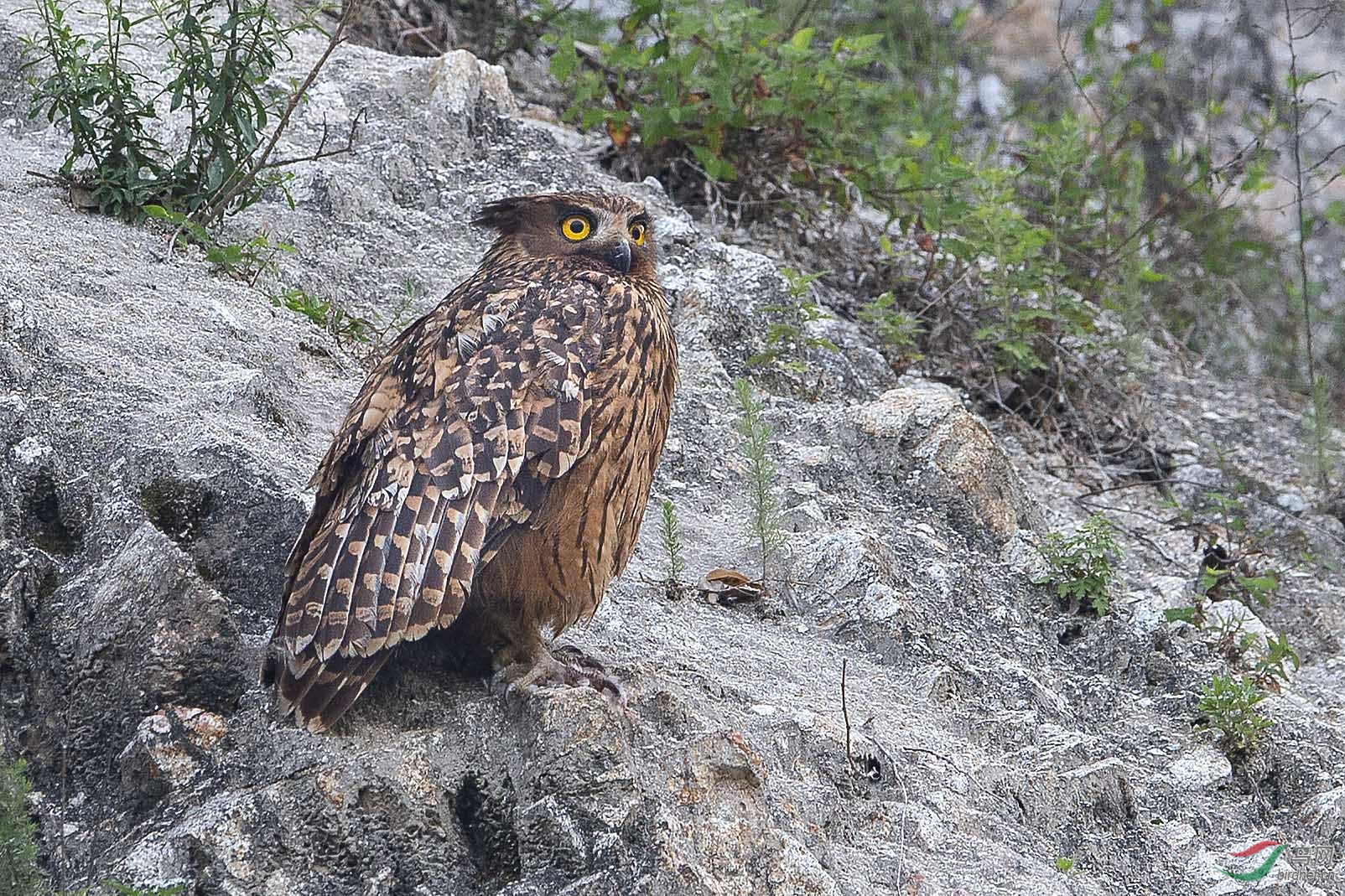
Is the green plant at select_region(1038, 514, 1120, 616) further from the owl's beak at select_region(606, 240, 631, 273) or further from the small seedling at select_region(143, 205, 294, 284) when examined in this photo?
the small seedling at select_region(143, 205, 294, 284)

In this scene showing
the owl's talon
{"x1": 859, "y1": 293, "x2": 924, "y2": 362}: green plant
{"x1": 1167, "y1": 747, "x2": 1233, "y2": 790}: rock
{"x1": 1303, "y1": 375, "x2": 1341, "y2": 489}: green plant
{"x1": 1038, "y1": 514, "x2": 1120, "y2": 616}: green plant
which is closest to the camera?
the owl's talon

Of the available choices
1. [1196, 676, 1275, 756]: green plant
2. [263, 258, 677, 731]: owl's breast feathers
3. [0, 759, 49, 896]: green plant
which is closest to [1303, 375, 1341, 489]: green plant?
[1196, 676, 1275, 756]: green plant

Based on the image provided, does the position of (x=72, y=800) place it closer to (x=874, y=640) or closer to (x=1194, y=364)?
(x=874, y=640)

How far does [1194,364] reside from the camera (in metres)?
7.57

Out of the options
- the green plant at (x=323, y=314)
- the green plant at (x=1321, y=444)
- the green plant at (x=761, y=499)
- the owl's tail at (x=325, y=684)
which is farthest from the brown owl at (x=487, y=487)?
the green plant at (x=1321, y=444)

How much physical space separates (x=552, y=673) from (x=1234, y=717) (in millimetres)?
2016

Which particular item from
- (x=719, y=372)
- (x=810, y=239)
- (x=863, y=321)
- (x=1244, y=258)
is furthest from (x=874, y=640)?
(x=1244, y=258)

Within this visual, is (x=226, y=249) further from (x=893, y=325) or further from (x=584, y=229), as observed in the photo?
(x=893, y=325)

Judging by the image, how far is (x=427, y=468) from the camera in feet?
10.8

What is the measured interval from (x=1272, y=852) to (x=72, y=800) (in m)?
2.87

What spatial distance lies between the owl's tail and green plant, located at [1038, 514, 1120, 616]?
2.35m

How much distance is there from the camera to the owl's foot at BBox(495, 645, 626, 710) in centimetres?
337

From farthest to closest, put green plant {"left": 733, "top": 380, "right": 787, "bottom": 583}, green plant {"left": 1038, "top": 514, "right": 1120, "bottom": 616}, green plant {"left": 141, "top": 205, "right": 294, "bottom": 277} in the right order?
green plant {"left": 141, "top": 205, "right": 294, "bottom": 277}, green plant {"left": 1038, "top": 514, "right": 1120, "bottom": 616}, green plant {"left": 733, "top": 380, "right": 787, "bottom": 583}

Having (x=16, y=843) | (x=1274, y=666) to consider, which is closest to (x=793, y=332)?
(x=1274, y=666)
